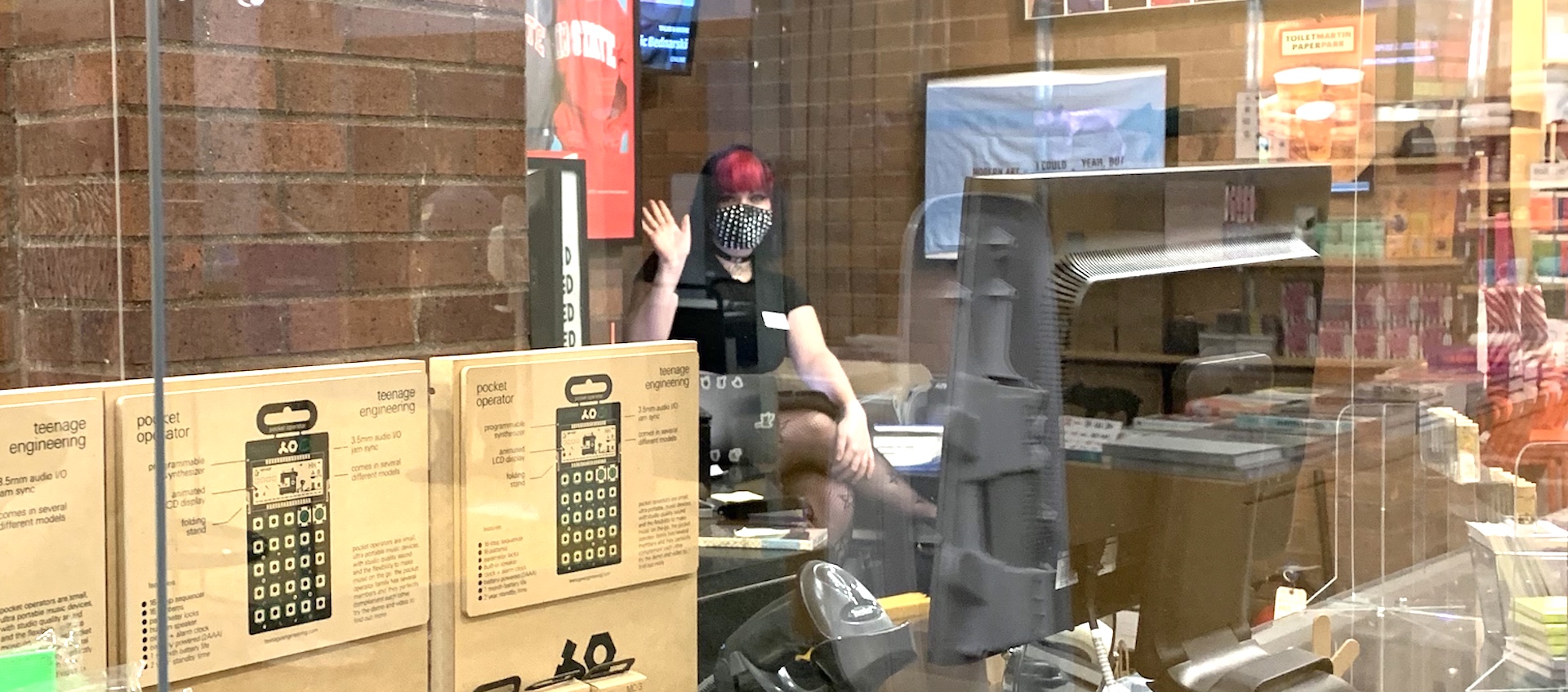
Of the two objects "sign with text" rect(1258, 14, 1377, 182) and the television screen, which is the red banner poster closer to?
the television screen

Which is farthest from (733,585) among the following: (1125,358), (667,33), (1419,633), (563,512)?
(1419,633)

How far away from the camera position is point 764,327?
1.60m

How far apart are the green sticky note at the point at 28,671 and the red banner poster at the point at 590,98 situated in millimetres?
615

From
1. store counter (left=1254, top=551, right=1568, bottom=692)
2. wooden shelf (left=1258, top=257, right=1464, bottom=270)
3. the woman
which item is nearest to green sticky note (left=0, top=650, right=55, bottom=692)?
the woman

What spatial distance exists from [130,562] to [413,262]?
15.0 inches

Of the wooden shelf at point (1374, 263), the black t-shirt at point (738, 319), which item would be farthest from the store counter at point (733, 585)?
the wooden shelf at point (1374, 263)

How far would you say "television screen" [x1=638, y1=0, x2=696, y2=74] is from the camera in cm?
147

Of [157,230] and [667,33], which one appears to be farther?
[667,33]

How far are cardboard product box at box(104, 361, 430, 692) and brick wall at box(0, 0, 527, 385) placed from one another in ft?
0.17

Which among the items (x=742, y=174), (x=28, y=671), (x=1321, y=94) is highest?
(x=1321, y=94)

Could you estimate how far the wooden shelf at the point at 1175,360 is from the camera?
142cm

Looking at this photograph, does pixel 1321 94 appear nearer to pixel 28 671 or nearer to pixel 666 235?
pixel 666 235

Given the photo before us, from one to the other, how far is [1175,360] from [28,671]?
1196 mm

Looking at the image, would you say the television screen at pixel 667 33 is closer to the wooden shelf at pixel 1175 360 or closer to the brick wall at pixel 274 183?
the brick wall at pixel 274 183
